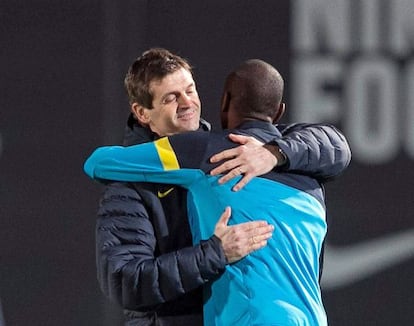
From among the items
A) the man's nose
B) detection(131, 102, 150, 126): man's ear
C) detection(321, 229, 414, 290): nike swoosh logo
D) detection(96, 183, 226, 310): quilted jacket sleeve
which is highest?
the man's nose

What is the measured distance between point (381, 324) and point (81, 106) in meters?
1.45

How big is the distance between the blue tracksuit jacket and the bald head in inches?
1.3

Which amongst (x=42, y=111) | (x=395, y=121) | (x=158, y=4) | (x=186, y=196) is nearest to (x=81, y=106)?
(x=42, y=111)

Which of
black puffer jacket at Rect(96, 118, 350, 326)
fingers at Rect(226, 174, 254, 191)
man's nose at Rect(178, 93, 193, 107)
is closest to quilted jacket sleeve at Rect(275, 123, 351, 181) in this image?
black puffer jacket at Rect(96, 118, 350, 326)

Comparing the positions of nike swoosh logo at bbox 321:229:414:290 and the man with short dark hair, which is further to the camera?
nike swoosh logo at bbox 321:229:414:290

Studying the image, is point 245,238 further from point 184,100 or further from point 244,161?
point 184,100

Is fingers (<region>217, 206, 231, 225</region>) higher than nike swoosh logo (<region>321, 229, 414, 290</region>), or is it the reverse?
fingers (<region>217, 206, 231, 225</region>)

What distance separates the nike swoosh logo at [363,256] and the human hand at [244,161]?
82.4 inches

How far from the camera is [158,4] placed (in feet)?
15.8

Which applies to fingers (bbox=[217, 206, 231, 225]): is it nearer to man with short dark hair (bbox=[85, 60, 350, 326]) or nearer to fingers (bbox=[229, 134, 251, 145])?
man with short dark hair (bbox=[85, 60, 350, 326])

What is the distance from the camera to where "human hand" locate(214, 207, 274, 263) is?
273 cm

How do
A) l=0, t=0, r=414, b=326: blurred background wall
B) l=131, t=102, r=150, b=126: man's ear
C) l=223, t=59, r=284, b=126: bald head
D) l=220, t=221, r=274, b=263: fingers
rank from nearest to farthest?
l=220, t=221, r=274, b=263: fingers < l=223, t=59, r=284, b=126: bald head < l=131, t=102, r=150, b=126: man's ear < l=0, t=0, r=414, b=326: blurred background wall

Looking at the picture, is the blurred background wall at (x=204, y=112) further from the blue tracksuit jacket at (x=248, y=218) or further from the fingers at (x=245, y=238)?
the fingers at (x=245, y=238)

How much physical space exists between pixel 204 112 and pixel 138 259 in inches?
79.0
